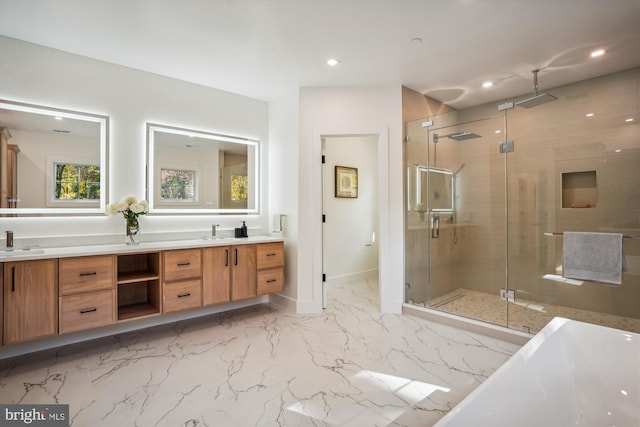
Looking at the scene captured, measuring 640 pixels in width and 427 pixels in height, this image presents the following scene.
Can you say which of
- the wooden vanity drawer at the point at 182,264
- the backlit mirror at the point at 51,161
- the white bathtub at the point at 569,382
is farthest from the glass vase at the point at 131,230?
the white bathtub at the point at 569,382

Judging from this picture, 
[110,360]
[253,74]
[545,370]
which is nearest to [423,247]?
[545,370]

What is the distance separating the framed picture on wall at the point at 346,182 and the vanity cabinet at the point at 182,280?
96.4 inches

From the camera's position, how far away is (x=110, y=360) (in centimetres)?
253

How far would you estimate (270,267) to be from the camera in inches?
142

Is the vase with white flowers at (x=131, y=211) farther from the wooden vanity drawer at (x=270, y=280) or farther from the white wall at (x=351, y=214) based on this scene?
the white wall at (x=351, y=214)

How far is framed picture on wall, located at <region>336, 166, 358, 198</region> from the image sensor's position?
4.91 meters

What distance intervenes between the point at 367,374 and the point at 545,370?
109 centimetres

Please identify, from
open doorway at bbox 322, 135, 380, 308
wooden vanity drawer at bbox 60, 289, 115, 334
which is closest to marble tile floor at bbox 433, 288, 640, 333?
open doorway at bbox 322, 135, 380, 308

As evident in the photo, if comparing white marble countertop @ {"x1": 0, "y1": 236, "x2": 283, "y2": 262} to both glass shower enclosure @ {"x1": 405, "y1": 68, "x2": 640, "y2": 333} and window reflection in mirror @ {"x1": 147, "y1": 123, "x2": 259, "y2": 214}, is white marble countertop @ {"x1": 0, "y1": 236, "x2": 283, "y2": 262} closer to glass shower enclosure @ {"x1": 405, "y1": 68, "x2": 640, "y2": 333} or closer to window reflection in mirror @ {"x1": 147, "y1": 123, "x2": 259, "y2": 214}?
window reflection in mirror @ {"x1": 147, "y1": 123, "x2": 259, "y2": 214}

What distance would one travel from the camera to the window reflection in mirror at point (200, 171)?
11.0 ft

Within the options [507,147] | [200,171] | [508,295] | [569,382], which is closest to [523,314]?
[508,295]

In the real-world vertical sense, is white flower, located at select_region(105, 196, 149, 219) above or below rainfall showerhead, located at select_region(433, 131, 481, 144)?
below

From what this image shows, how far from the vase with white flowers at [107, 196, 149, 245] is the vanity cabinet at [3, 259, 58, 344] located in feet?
2.21

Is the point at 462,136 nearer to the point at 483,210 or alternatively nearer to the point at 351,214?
the point at 483,210
